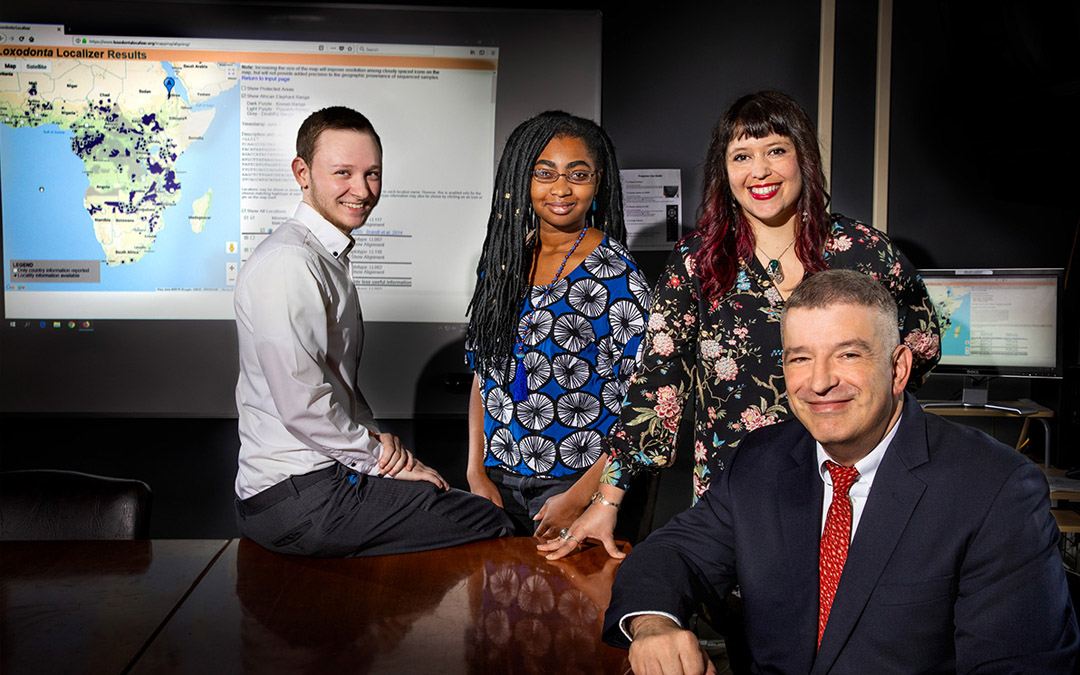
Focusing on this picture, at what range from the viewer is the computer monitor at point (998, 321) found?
302cm

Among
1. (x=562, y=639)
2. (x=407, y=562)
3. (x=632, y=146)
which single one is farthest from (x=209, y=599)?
(x=632, y=146)

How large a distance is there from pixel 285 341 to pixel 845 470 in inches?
44.4

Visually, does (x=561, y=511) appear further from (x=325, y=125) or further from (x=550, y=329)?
(x=325, y=125)

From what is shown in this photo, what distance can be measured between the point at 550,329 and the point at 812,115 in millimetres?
1773

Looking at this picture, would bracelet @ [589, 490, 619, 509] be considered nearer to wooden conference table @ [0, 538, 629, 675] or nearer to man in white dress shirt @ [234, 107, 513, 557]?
wooden conference table @ [0, 538, 629, 675]

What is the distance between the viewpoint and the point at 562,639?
139cm

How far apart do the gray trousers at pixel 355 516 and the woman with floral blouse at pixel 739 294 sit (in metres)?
0.23

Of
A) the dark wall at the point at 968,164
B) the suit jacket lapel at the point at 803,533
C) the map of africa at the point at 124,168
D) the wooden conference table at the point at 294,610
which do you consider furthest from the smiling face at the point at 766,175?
the map of africa at the point at 124,168

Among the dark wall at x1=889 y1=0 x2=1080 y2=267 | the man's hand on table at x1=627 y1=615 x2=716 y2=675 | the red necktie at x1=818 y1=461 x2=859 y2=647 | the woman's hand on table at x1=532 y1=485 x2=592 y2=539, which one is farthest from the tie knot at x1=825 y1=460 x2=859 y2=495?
the dark wall at x1=889 y1=0 x2=1080 y2=267

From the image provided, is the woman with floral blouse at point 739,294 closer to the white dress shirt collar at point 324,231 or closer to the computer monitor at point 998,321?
the white dress shirt collar at point 324,231

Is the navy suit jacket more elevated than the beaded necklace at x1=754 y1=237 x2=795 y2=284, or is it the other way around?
the beaded necklace at x1=754 y1=237 x2=795 y2=284

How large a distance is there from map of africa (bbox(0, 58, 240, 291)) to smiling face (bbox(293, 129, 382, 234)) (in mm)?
1274

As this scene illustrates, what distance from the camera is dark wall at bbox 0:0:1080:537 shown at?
322 cm

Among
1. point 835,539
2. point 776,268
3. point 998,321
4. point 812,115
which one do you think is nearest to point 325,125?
point 776,268
